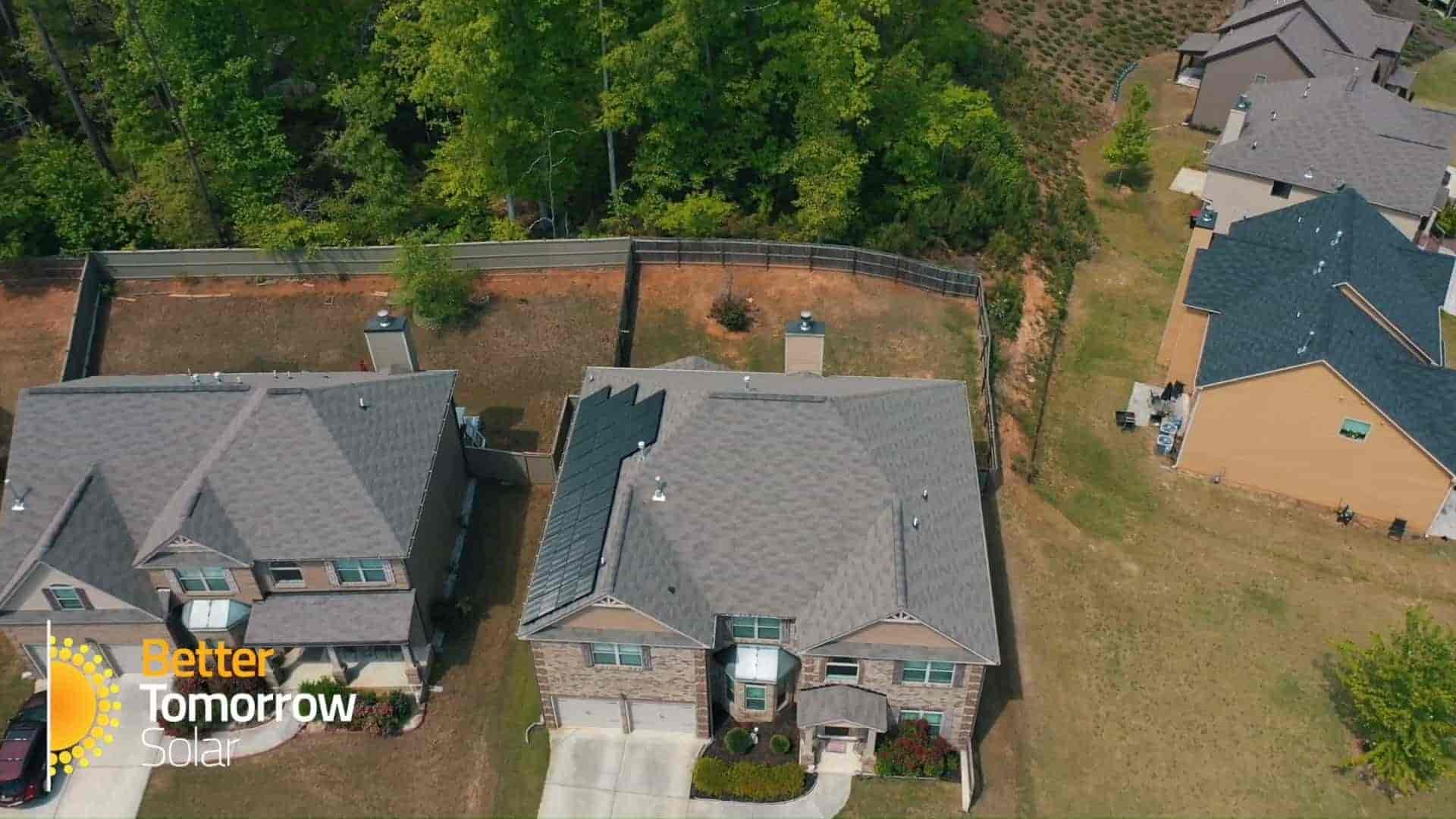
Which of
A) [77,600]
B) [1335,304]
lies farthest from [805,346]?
[77,600]

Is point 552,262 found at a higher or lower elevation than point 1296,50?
lower

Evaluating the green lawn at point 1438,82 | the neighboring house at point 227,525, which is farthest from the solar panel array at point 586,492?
the green lawn at point 1438,82

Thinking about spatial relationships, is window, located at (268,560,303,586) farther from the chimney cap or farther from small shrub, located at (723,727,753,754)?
the chimney cap

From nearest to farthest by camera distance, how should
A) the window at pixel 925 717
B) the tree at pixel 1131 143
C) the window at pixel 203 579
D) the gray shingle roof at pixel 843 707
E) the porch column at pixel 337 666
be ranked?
1. the gray shingle roof at pixel 843 707
2. the window at pixel 925 717
3. the window at pixel 203 579
4. the porch column at pixel 337 666
5. the tree at pixel 1131 143

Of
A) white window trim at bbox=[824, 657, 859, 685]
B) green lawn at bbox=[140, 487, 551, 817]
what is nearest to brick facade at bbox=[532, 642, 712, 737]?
green lawn at bbox=[140, 487, 551, 817]

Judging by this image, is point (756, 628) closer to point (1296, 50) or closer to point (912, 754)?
point (912, 754)

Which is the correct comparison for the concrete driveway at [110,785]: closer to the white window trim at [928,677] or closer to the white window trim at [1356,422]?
the white window trim at [928,677]

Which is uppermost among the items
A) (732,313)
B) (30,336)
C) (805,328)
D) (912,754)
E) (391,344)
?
(805,328)

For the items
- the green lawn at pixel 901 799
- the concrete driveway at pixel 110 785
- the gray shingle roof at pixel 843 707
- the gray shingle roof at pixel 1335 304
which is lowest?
the green lawn at pixel 901 799
